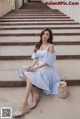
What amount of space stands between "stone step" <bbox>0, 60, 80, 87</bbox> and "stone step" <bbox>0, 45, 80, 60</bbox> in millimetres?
114

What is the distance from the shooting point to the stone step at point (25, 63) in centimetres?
357

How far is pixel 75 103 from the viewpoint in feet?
10.5

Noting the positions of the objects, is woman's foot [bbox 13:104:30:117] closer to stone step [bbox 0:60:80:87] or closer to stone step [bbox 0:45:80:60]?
stone step [bbox 0:60:80:87]

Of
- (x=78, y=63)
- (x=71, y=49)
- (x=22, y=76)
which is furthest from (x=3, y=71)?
(x=71, y=49)

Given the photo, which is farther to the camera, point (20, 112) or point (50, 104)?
point (50, 104)

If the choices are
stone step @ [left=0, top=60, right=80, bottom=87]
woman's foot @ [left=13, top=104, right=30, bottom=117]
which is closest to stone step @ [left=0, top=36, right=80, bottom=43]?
stone step @ [left=0, top=60, right=80, bottom=87]

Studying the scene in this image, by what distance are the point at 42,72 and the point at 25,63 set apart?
1.03 metres

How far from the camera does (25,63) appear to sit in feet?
14.1

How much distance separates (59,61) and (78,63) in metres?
0.29

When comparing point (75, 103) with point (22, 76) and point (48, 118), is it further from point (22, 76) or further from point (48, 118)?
point (22, 76)

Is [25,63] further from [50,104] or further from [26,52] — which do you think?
[50,104]

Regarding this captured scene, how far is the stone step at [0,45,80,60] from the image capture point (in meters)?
4.53

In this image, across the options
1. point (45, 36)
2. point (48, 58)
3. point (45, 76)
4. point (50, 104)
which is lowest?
point (50, 104)

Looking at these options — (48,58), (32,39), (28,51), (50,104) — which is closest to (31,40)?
(32,39)
